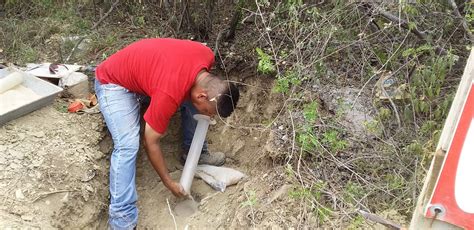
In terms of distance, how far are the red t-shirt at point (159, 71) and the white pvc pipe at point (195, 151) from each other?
0.42 m

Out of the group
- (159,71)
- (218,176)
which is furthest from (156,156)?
(218,176)

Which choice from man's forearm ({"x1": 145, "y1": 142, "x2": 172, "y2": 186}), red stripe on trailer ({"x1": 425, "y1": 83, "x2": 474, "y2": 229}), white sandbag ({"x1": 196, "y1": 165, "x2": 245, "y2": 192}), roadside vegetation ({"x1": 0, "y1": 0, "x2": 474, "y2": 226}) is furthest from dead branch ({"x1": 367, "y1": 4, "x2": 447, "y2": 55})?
red stripe on trailer ({"x1": 425, "y1": 83, "x2": 474, "y2": 229})

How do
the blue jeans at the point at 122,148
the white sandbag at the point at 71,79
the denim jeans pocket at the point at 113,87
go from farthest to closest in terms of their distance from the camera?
the white sandbag at the point at 71,79 < the denim jeans pocket at the point at 113,87 < the blue jeans at the point at 122,148

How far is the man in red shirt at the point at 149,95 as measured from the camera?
2781 mm

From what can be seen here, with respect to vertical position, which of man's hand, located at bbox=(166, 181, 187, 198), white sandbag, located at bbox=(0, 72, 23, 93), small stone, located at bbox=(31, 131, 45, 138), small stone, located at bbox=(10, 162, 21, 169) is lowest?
man's hand, located at bbox=(166, 181, 187, 198)

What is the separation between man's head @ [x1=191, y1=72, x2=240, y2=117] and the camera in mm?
2768

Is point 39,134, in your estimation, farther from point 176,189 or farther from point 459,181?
point 459,181

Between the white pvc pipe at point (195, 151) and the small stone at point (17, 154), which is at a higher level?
the small stone at point (17, 154)

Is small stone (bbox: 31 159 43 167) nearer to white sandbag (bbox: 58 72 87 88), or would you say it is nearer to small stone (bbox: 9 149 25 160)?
small stone (bbox: 9 149 25 160)

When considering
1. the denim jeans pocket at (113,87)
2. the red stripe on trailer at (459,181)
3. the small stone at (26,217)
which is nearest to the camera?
the red stripe on trailer at (459,181)

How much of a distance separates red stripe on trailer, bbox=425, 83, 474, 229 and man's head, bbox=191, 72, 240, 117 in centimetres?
165

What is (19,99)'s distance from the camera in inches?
122

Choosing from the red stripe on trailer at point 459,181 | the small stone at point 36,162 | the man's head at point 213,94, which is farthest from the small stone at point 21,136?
the red stripe on trailer at point 459,181

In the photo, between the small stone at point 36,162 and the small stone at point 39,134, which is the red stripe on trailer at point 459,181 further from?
the small stone at point 39,134
